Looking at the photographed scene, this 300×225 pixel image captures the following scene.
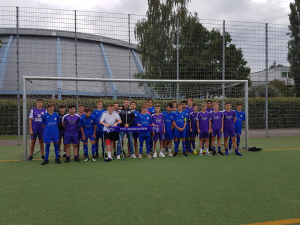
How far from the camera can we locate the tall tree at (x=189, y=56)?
971cm

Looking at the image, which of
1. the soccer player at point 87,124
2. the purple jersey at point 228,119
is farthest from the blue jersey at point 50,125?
the purple jersey at point 228,119

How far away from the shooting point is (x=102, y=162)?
615 centimetres

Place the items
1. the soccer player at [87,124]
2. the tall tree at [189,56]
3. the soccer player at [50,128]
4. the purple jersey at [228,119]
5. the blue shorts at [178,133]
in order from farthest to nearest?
the tall tree at [189,56] → the purple jersey at [228,119] → the blue shorts at [178,133] → the soccer player at [87,124] → the soccer player at [50,128]

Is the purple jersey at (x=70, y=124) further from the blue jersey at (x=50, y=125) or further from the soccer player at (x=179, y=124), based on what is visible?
the soccer player at (x=179, y=124)

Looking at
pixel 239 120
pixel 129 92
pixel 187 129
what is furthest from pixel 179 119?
pixel 129 92

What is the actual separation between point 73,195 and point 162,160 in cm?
313

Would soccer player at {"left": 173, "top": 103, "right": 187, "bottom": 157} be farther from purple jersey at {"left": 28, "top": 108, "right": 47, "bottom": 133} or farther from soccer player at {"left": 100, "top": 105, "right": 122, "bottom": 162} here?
purple jersey at {"left": 28, "top": 108, "right": 47, "bottom": 133}

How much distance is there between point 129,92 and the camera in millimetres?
8852

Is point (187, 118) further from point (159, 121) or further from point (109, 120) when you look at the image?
point (109, 120)

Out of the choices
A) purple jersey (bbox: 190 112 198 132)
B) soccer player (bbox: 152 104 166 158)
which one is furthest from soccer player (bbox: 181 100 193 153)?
soccer player (bbox: 152 104 166 158)

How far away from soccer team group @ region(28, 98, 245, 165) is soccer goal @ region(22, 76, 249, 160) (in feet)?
4.33

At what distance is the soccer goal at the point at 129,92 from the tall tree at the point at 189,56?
6 centimetres

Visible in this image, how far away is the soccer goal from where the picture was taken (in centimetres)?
801

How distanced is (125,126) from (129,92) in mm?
2571
